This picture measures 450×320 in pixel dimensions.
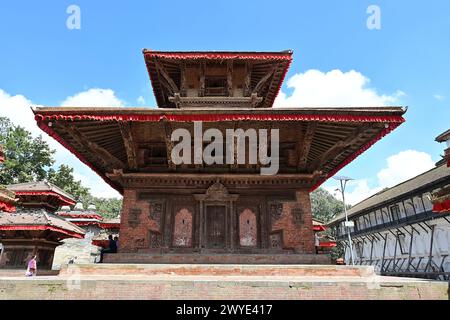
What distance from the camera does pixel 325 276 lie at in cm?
794

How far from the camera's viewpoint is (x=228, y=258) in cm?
941

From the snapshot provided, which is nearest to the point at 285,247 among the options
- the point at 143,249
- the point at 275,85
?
the point at 143,249

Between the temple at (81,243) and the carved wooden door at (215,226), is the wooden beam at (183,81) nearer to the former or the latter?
the carved wooden door at (215,226)

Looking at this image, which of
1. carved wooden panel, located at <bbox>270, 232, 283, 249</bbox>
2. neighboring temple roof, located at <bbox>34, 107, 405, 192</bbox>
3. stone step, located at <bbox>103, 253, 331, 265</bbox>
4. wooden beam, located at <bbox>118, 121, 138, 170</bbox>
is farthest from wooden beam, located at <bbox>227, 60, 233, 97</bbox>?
stone step, located at <bbox>103, 253, 331, 265</bbox>

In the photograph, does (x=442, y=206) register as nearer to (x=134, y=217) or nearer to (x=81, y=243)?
(x=134, y=217)

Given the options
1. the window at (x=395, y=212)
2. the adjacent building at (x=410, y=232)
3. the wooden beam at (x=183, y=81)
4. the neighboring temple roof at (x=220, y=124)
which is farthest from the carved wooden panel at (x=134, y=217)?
the window at (x=395, y=212)

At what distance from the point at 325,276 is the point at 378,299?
1.53 meters

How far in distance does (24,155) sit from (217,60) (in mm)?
48739

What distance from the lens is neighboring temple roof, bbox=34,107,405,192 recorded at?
8.38 metres

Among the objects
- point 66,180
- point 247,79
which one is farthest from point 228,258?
point 66,180

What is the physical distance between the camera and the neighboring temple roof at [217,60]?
1228 cm

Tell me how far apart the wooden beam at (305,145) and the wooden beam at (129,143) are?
5656 millimetres
